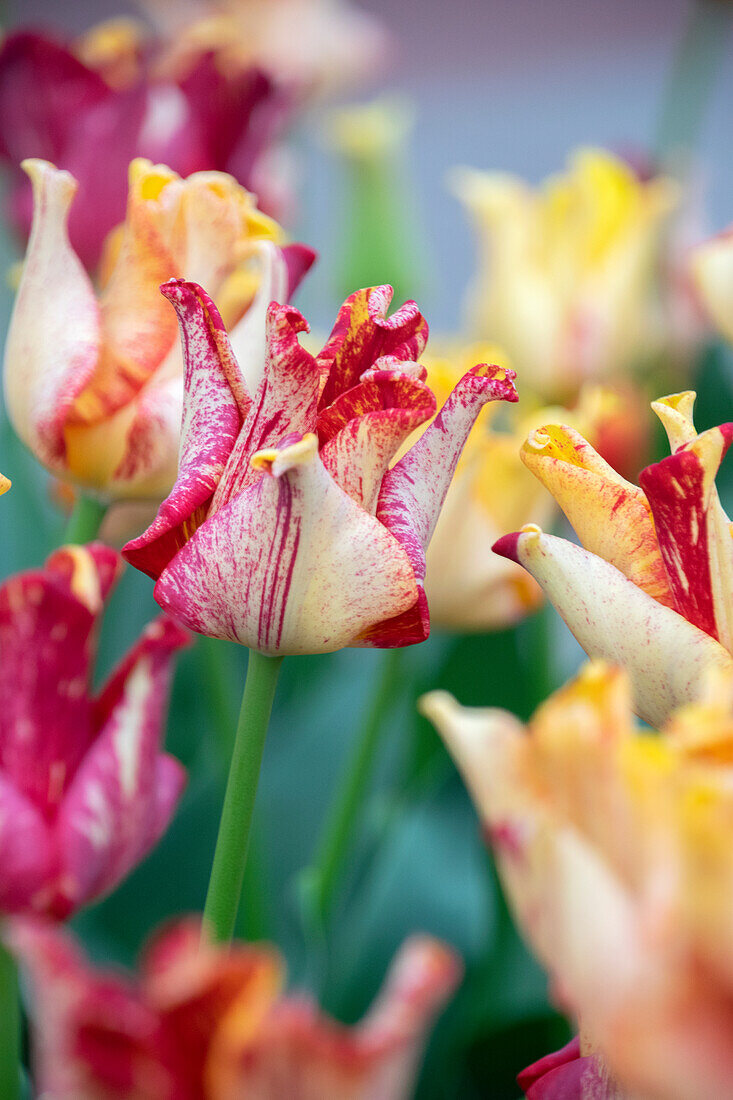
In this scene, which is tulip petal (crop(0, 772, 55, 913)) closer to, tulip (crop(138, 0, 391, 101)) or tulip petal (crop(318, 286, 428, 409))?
tulip petal (crop(318, 286, 428, 409))

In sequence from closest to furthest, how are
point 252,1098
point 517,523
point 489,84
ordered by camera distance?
1. point 252,1098
2. point 517,523
3. point 489,84

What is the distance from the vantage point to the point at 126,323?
0.23 meters

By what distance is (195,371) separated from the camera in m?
0.18

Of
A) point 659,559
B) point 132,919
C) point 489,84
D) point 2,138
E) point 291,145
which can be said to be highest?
point 489,84

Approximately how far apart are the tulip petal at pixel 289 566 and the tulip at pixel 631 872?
42 mm

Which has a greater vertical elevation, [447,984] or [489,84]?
[489,84]

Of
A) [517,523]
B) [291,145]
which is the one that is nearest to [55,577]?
[517,523]

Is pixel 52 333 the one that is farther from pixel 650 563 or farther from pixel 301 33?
pixel 301 33

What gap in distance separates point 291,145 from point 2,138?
390mm

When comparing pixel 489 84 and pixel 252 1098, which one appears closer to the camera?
pixel 252 1098

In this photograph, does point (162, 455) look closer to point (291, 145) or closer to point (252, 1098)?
point (252, 1098)

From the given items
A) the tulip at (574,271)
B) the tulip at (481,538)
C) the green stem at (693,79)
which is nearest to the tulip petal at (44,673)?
the tulip at (481,538)

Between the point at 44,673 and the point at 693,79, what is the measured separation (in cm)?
59

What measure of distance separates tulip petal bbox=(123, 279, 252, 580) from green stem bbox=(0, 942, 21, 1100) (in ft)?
0.23
